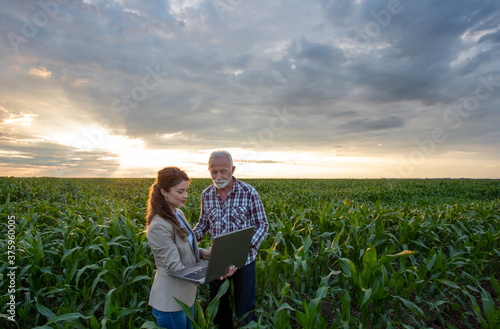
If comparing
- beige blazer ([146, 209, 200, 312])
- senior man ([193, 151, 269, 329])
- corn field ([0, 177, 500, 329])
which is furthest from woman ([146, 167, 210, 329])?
senior man ([193, 151, 269, 329])

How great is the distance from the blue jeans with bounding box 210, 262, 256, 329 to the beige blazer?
21.3 inches

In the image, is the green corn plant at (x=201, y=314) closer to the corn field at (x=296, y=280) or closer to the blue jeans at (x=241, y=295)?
the corn field at (x=296, y=280)

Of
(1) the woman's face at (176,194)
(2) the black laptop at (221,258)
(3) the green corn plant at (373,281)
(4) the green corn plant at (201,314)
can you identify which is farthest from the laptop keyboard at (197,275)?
(3) the green corn plant at (373,281)

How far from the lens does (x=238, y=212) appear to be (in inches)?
109

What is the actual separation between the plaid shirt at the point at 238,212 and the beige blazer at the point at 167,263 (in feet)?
1.44

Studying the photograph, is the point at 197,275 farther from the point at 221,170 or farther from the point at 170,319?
the point at 221,170

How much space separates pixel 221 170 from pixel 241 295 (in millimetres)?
1264

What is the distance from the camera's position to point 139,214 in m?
6.73

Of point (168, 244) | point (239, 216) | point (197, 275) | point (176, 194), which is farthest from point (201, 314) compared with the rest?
point (176, 194)

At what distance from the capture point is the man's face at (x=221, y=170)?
253 cm

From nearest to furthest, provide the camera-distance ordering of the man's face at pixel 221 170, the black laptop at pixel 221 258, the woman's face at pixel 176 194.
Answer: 1. the black laptop at pixel 221 258
2. the woman's face at pixel 176 194
3. the man's face at pixel 221 170

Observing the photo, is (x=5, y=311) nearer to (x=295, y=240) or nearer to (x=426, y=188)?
(x=295, y=240)

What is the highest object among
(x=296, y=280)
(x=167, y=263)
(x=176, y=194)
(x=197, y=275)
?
(x=176, y=194)

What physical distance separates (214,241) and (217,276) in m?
0.39
